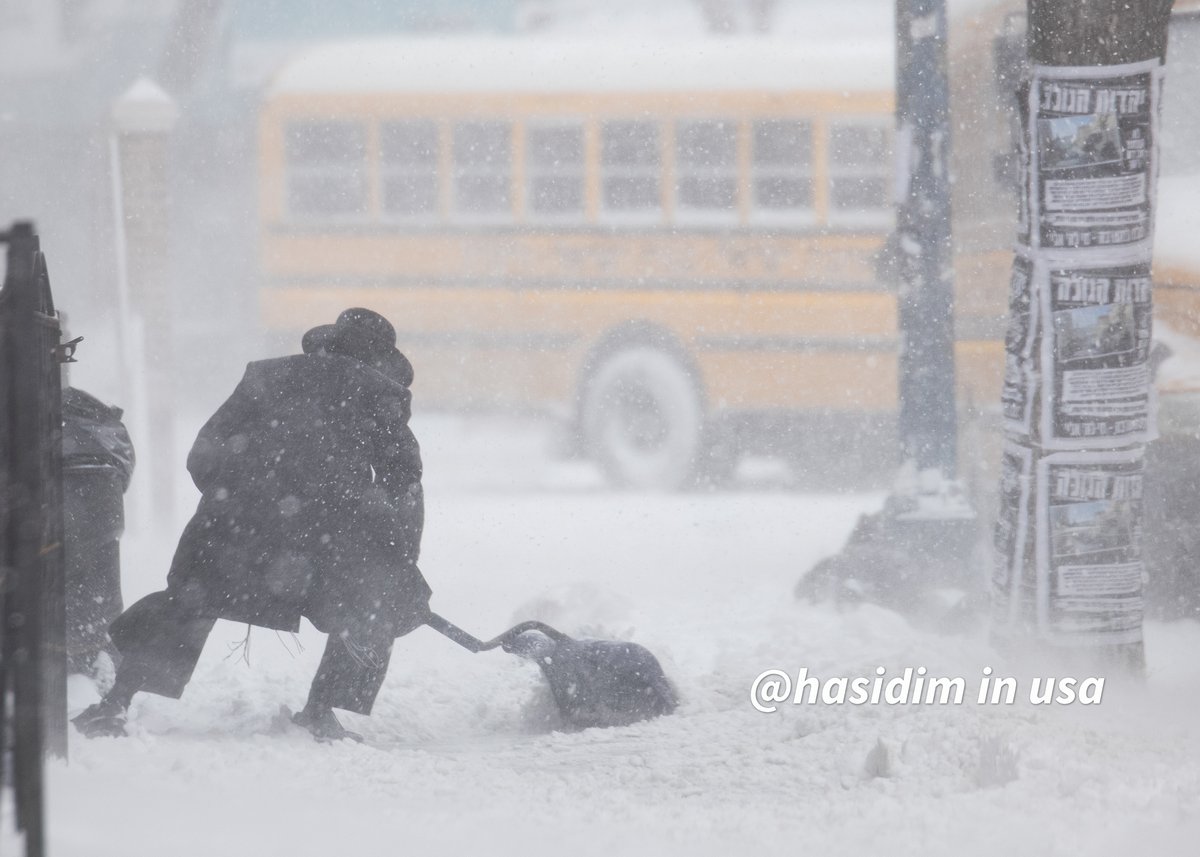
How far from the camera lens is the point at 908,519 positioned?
18.6 feet

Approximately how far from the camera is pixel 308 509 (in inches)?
150

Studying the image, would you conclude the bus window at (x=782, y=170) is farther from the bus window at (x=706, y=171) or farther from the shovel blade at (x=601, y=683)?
the shovel blade at (x=601, y=683)

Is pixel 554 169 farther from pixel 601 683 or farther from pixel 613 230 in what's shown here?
pixel 601 683

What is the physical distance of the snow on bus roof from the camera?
30.4ft

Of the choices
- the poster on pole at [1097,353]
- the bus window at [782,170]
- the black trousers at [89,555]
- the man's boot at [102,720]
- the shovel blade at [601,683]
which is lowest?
the shovel blade at [601,683]

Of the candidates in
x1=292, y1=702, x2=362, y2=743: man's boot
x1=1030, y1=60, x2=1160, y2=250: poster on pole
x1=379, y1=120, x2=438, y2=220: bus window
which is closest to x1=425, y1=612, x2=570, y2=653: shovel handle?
x1=292, y1=702, x2=362, y2=743: man's boot

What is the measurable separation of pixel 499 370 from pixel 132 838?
662cm

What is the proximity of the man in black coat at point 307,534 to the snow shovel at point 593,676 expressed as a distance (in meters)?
0.46

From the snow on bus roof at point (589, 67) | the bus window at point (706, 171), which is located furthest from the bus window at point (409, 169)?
the bus window at point (706, 171)

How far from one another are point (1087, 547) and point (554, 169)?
18.9 feet

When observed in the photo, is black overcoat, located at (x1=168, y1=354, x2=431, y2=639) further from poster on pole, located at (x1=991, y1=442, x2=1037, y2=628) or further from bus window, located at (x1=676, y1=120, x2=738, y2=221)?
bus window, located at (x1=676, y1=120, x2=738, y2=221)

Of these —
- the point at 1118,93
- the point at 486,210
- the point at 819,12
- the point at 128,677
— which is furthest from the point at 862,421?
the point at 819,12

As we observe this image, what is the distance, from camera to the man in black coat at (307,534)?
3.77 m

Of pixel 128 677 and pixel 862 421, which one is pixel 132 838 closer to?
pixel 128 677
